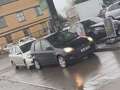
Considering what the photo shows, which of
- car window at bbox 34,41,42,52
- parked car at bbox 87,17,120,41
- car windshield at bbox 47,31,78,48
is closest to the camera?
car windshield at bbox 47,31,78,48

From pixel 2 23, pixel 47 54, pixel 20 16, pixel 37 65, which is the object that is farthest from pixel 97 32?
pixel 20 16

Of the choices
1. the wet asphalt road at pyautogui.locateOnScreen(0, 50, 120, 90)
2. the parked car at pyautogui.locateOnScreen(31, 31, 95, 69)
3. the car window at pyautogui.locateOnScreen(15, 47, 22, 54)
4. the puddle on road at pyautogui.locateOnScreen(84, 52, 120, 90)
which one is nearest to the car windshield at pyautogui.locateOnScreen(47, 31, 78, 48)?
the parked car at pyautogui.locateOnScreen(31, 31, 95, 69)

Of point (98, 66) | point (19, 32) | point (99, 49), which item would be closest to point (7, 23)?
point (19, 32)

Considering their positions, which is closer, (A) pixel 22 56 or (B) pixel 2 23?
(A) pixel 22 56

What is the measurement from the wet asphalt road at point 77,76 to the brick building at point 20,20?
3016 centimetres

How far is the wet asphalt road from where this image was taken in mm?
13664

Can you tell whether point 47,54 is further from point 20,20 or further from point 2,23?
point 20,20

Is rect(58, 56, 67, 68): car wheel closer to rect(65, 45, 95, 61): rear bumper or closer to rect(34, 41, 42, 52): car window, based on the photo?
rect(65, 45, 95, 61): rear bumper

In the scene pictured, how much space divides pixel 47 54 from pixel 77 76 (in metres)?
4.02

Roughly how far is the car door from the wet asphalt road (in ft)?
1.42

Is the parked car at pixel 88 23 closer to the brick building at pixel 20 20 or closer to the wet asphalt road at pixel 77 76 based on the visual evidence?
the wet asphalt road at pixel 77 76

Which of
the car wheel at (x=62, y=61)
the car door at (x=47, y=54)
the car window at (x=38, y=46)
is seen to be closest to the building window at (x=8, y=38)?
the car window at (x=38, y=46)

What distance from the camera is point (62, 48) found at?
1816 centimetres

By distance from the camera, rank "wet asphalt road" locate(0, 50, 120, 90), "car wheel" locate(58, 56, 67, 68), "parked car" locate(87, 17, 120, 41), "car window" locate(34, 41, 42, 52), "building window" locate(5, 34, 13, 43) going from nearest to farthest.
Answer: "wet asphalt road" locate(0, 50, 120, 90) < "car wheel" locate(58, 56, 67, 68) < "car window" locate(34, 41, 42, 52) < "parked car" locate(87, 17, 120, 41) < "building window" locate(5, 34, 13, 43)
